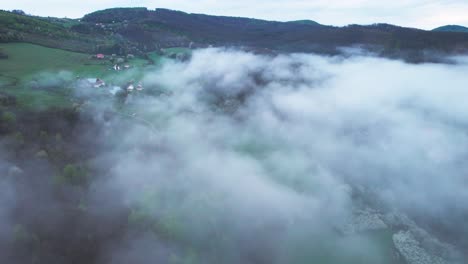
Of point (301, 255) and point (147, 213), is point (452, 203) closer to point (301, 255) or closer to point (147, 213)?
point (301, 255)

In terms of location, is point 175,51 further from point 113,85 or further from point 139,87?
point 113,85

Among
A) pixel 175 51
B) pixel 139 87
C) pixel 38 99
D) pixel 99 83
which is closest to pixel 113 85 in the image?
pixel 99 83

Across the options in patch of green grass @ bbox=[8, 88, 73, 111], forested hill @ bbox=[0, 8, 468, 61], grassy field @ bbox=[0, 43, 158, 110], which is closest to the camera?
patch of green grass @ bbox=[8, 88, 73, 111]

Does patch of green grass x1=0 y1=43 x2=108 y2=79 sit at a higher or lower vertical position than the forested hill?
lower

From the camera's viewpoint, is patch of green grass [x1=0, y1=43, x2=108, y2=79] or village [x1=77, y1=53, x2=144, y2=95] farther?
village [x1=77, y1=53, x2=144, y2=95]

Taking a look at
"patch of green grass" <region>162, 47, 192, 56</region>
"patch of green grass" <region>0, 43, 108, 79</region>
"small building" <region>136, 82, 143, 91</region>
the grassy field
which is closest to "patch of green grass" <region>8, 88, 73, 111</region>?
the grassy field

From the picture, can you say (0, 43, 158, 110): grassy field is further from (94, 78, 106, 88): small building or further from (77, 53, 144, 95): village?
(94, 78, 106, 88): small building

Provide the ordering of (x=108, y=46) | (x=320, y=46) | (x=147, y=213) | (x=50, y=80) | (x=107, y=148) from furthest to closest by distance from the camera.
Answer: (x=320, y=46) < (x=108, y=46) < (x=50, y=80) < (x=107, y=148) < (x=147, y=213)

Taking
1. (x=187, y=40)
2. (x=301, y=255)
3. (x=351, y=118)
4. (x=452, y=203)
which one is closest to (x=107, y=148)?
(x=301, y=255)

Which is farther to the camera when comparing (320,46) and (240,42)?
(240,42)
